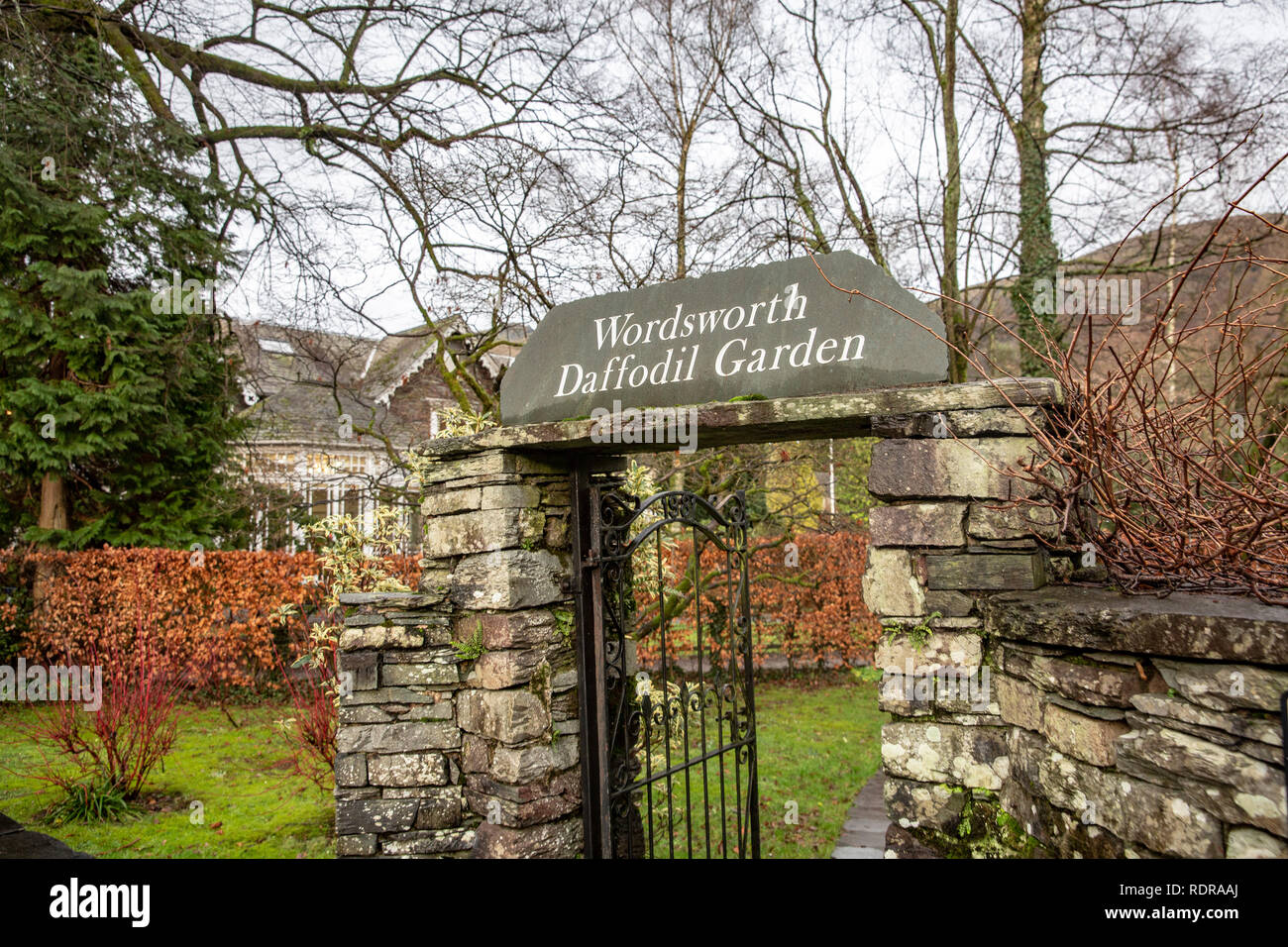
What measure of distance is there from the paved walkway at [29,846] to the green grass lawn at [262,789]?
6.83ft

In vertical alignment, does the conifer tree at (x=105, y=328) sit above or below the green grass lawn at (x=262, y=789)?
above

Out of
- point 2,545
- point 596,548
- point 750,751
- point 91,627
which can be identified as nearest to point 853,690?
point 750,751

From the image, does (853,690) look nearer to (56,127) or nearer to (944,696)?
(944,696)

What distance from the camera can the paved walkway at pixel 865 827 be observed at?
16.6 feet

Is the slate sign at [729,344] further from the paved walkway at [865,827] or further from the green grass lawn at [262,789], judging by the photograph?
the green grass lawn at [262,789]

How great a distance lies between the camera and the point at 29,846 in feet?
9.17
